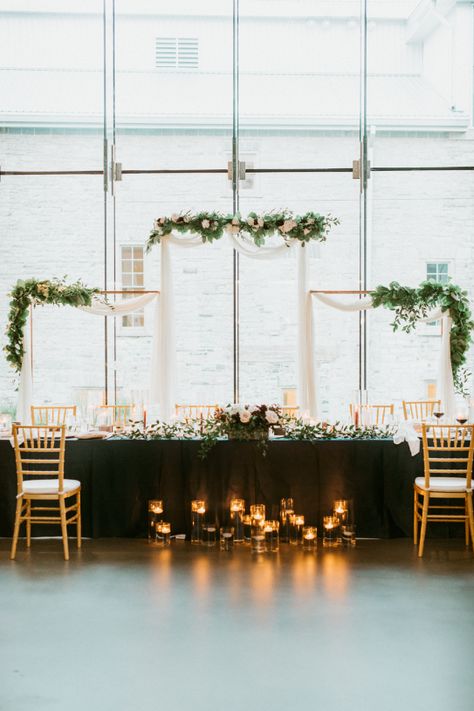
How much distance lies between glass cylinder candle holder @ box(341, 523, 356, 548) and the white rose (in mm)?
1059

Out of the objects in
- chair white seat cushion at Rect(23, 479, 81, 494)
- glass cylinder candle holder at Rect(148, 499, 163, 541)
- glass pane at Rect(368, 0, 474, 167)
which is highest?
glass pane at Rect(368, 0, 474, 167)

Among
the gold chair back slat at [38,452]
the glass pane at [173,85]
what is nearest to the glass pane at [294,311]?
the glass pane at [173,85]

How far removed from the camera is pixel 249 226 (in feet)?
26.3

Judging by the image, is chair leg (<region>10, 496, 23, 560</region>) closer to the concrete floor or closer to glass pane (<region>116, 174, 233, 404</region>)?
the concrete floor

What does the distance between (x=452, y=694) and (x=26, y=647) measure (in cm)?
229

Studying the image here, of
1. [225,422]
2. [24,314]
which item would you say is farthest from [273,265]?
[225,422]

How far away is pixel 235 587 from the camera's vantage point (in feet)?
16.3

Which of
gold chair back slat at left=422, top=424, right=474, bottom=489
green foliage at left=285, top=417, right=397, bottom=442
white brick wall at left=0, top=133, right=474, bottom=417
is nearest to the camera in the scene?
gold chair back slat at left=422, top=424, right=474, bottom=489

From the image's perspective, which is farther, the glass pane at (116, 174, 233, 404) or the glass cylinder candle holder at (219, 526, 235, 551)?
the glass pane at (116, 174, 233, 404)

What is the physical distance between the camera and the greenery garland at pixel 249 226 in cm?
791

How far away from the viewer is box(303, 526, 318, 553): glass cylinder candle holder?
593 cm

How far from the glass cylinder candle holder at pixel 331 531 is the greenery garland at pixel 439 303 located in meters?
2.63

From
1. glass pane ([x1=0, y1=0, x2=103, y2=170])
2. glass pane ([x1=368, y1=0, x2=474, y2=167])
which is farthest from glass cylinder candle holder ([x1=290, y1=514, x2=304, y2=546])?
glass pane ([x1=0, y1=0, x2=103, y2=170])

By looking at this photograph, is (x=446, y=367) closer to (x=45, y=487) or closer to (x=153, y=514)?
(x=153, y=514)
